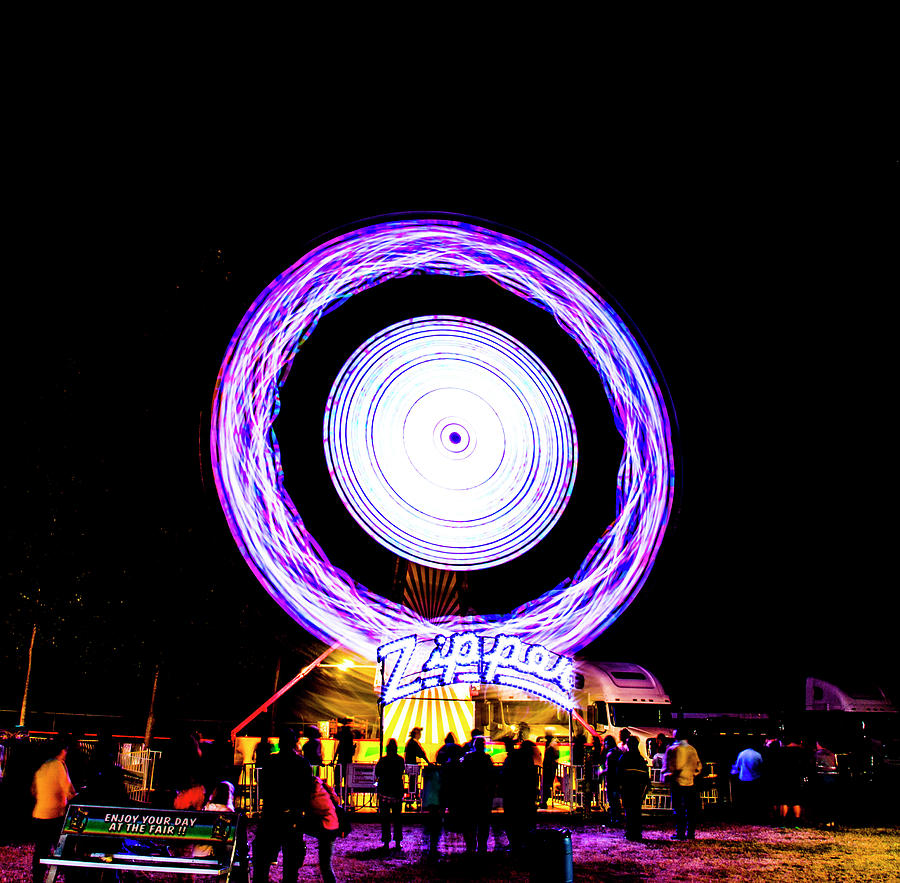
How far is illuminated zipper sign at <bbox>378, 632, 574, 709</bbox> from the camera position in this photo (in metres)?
19.8

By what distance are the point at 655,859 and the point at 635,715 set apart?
40.5 ft

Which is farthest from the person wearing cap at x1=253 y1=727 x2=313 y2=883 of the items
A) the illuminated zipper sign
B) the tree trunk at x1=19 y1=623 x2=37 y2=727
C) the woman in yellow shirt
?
the tree trunk at x1=19 y1=623 x2=37 y2=727

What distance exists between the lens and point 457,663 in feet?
65.6

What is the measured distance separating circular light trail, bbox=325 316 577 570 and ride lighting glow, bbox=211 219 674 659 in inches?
31.6

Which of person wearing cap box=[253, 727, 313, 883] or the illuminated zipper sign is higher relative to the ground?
the illuminated zipper sign

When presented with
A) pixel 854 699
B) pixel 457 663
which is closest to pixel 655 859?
pixel 457 663

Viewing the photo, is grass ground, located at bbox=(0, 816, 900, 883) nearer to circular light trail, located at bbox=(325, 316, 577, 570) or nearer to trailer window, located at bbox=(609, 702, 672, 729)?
circular light trail, located at bbox=(325, 316, 577, 570)

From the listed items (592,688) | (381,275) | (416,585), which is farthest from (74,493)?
(592,688)

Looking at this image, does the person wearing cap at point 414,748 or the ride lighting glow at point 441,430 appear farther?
the ride lighting glow at point 441,430

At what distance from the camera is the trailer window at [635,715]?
2656 centimetres

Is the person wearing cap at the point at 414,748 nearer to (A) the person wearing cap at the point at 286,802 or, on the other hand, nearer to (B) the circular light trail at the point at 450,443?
(B) the circular light trail at the point at 450,443

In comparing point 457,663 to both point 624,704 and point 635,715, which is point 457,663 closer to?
point 624,704

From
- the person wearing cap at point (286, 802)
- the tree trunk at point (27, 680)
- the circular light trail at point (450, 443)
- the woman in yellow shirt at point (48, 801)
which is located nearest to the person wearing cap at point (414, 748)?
the circular light trail at point (450, 443)

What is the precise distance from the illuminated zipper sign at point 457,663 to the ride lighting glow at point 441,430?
31cm
